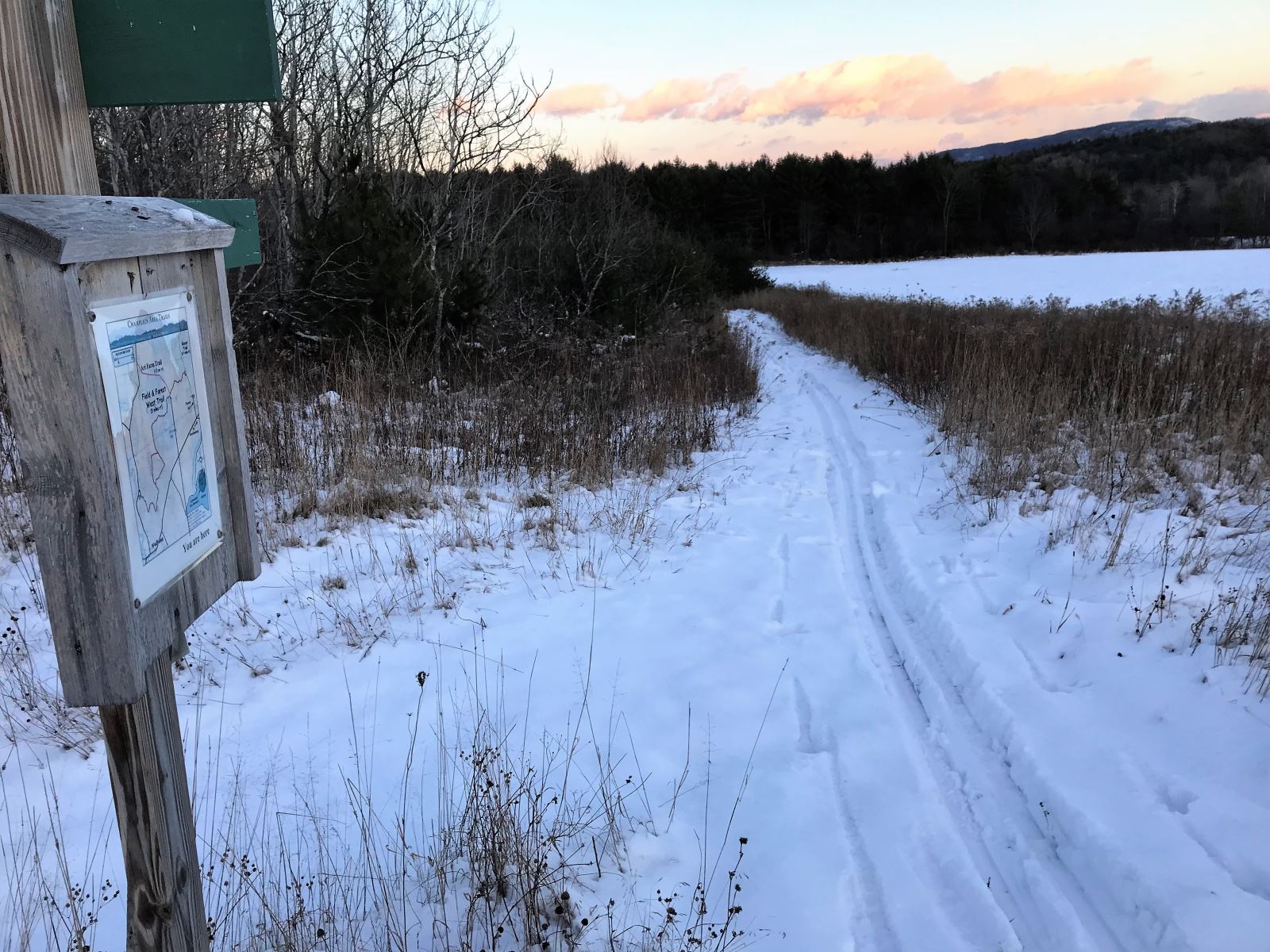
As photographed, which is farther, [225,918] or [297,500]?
[297,500]

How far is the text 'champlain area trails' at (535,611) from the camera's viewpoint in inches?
60.5

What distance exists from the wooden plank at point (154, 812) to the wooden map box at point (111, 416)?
162mm

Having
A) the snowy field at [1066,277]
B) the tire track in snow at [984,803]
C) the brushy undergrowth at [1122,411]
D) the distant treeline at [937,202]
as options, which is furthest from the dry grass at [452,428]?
the distant treeline at [937,202]

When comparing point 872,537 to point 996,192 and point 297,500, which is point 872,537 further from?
point 996,192

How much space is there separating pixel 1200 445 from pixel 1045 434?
3.85 feet

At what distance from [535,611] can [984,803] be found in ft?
8.39

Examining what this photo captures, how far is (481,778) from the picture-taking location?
3.11 m

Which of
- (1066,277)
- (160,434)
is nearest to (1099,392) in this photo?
(160,434)

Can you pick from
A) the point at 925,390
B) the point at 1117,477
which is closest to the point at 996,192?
the point at 925,390

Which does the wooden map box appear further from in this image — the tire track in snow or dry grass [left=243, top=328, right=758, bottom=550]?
dry grass [left=243, top=328, right=758, bottom=550]

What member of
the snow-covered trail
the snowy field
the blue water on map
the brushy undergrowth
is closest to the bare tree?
the snowy field

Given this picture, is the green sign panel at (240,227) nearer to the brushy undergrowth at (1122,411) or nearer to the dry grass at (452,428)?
the dry grass at (452,428)

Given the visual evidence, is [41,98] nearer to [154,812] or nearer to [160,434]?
[160,434]

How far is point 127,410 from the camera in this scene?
138 centimetres
